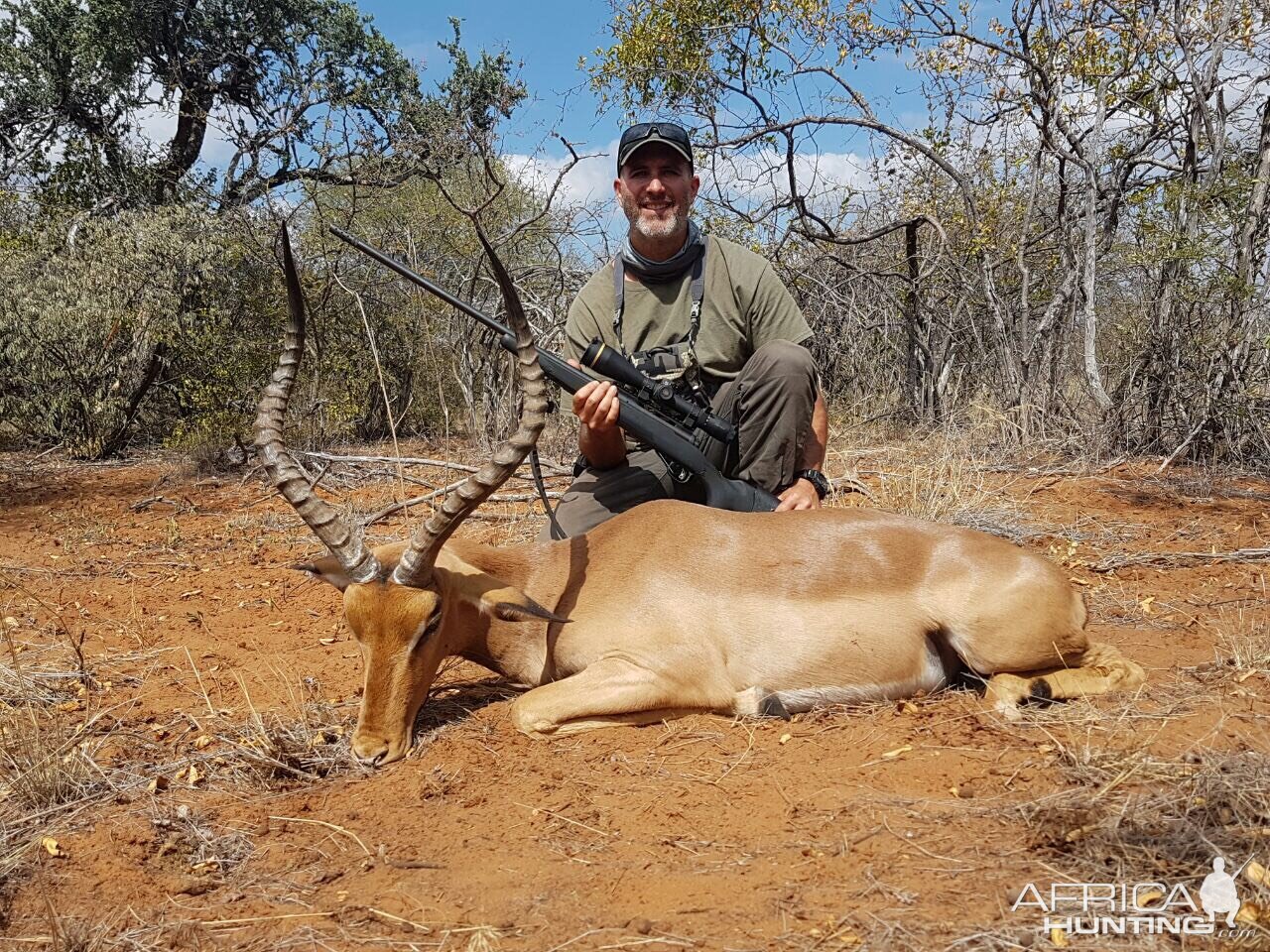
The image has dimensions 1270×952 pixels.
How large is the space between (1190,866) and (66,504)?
32.3ft

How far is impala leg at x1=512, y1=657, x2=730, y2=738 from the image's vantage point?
3.74m

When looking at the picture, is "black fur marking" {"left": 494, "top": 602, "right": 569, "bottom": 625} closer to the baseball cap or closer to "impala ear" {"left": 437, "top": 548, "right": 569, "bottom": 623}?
"impala ear" {"left": 437, "top": 548, "right": 569, "bottom": 623}

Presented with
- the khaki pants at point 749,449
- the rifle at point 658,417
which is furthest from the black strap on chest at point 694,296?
the rifle at point 658,417

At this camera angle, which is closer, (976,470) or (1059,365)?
(976,470)

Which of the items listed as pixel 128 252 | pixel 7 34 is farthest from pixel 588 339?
pixel 7 34

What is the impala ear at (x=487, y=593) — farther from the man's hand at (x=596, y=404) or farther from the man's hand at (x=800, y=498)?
the man's hand at (x=800, y=498)

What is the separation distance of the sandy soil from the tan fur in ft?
0.50

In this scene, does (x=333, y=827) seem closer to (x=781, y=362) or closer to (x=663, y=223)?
(x=781, y=362)

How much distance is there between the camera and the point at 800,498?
5.27m

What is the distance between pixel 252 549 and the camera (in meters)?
7.38

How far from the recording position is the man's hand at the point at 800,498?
523 centimetres

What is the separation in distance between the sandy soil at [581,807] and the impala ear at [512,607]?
44 centimetres

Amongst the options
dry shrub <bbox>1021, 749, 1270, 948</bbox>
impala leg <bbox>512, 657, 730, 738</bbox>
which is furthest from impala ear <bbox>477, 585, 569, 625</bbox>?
dry shrub <bbox>1021, 749, 1270, 948</bbox>

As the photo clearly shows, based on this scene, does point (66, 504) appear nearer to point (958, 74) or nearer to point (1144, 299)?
point (958, 74)
